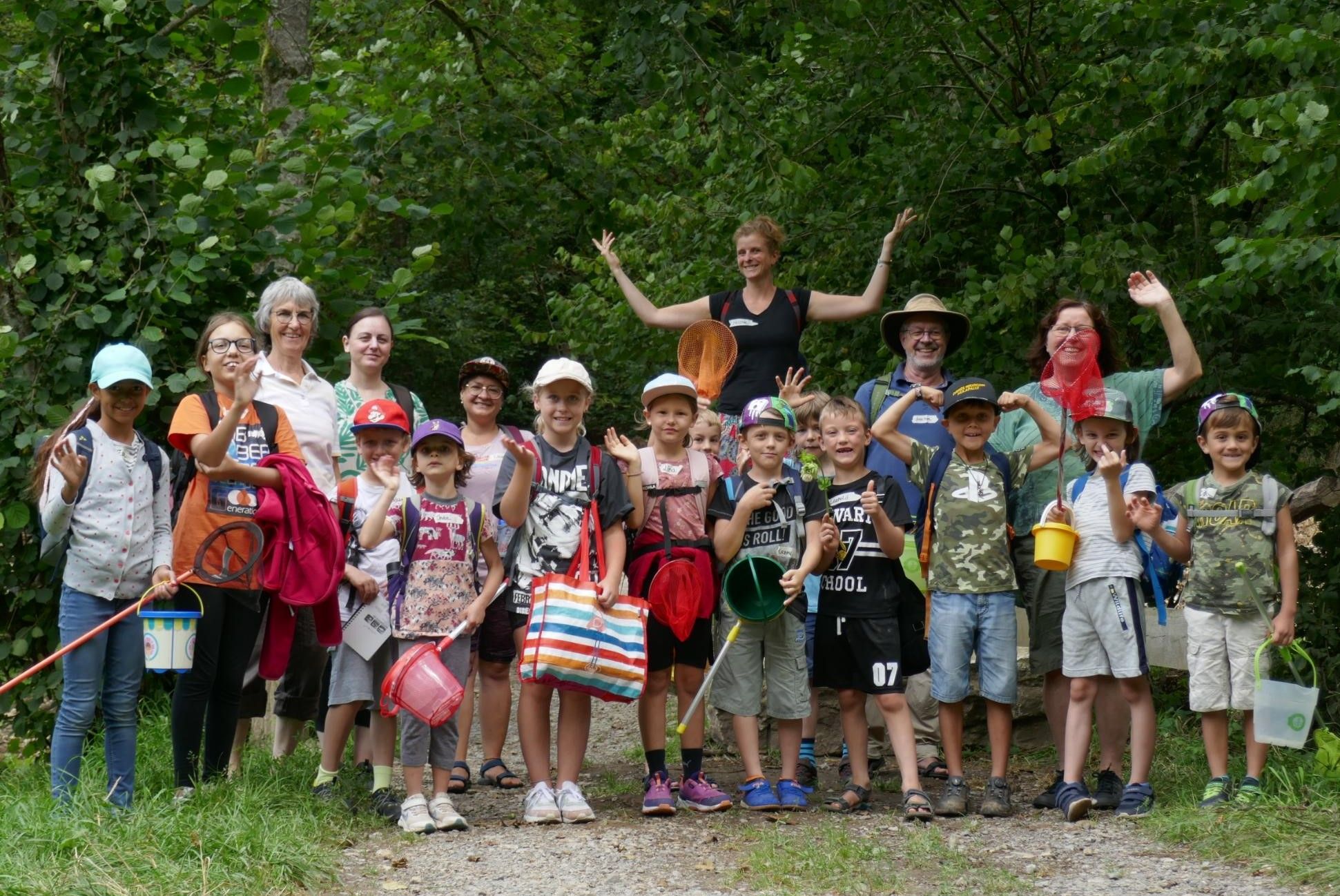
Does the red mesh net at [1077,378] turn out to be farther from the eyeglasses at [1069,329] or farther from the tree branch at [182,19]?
the tree branch at [182,19]

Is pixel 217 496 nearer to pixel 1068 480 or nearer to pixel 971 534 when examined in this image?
pixel 971 534

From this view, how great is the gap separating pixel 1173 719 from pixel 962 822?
249 centimetres

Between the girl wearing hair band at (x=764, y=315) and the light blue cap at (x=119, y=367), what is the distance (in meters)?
2.49

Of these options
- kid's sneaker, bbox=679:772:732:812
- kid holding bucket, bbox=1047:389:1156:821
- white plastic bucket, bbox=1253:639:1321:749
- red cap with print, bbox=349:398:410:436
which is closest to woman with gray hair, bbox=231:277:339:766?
red cap with print, bbox=349:398:410:436

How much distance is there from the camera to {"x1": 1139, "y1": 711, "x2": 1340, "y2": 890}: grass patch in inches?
173

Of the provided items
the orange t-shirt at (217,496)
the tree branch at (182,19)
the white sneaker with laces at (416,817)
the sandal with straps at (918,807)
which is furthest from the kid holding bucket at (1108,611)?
the tree branch at (182,19)

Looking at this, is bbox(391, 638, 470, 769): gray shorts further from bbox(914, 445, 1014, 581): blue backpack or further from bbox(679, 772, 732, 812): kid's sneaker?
bbox(914, 445, 1014, 581): blue backpack

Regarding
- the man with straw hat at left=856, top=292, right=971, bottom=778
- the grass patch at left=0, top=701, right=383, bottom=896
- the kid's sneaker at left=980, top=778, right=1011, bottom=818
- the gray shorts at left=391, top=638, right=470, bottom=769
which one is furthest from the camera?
the man with straw hat at left=856, top=292, right=971, bottom=778

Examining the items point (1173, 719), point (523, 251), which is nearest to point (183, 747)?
point (1173, 719)

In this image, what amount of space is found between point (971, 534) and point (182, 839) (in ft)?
10.1

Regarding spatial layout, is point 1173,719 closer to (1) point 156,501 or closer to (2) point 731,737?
(2) point 731,737

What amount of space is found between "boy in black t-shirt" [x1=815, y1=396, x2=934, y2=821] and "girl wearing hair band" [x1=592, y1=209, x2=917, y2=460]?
709 millimetres

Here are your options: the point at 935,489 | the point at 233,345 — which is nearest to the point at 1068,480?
the point at 935,489

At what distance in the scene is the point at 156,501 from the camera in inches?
203
